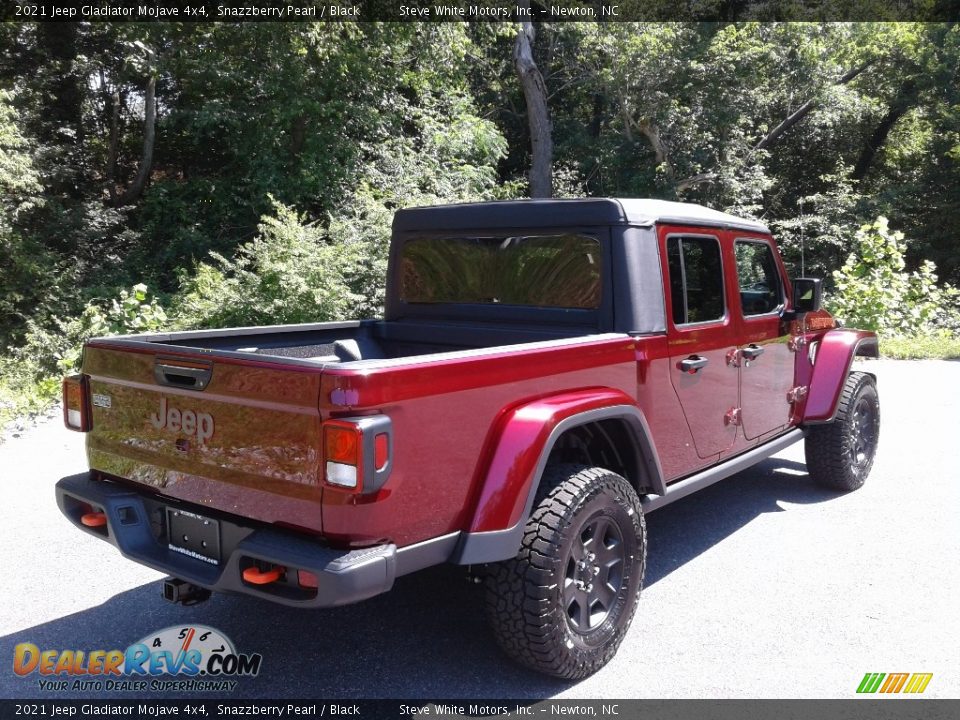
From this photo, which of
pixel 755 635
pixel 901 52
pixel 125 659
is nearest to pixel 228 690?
pixel 125 659

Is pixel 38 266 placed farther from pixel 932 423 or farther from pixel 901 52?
pixel 901 52

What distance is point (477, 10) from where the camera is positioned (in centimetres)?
1820

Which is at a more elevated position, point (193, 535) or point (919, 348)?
point (193, 535)

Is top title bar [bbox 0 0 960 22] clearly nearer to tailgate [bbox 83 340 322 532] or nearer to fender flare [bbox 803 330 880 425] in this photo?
fender flare [bbox 803 330 880 425]

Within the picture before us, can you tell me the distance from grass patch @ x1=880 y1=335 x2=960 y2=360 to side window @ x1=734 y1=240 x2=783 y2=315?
7.97m

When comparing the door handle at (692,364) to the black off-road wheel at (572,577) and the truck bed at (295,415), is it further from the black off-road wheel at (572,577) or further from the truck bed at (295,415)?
the black off-road wheel at (572,577)

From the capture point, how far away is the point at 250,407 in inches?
108

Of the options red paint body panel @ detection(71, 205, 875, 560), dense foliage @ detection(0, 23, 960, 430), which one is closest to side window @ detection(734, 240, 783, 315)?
red paint body panel @ detection(71, 205, 875, 560)

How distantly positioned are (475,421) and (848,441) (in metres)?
3.47

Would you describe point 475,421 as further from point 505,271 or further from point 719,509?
point 719,509

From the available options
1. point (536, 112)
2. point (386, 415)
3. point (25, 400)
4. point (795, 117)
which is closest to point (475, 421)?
point (386, 415)

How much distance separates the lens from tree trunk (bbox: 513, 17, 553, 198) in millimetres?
21734

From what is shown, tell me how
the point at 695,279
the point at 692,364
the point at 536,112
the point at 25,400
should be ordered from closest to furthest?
the point at 692,364, the point at 695,279, the point at 25,400, the point at 536,112

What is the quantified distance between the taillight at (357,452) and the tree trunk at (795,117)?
2113 centimetres
